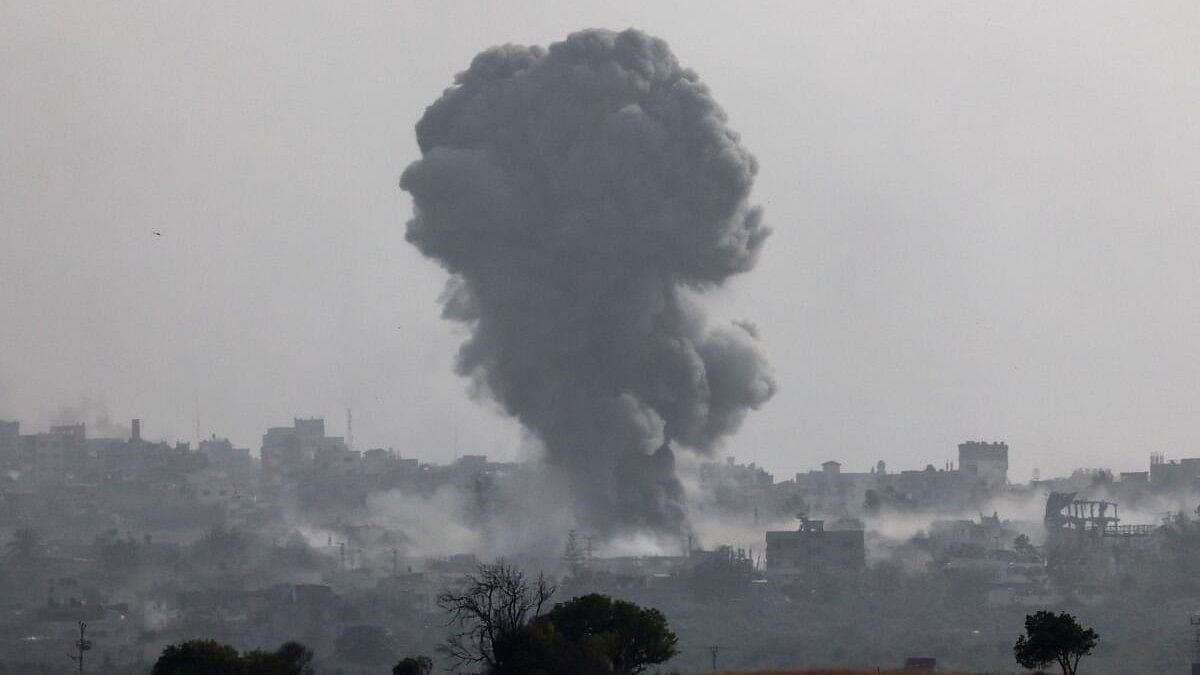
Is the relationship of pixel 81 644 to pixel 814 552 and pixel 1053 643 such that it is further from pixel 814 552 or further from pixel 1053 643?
pixel 814 552

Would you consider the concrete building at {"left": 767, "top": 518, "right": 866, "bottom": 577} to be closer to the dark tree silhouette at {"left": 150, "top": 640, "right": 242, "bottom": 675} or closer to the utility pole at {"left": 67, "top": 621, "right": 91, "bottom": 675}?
the utility pole at {"left": 67, "top": 621, "right": 91, "bottom": 675}

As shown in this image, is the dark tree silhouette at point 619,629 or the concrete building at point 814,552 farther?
the concrete building at point 814,552

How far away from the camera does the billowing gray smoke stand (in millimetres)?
136875

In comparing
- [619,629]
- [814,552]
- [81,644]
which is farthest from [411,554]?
[619,629]

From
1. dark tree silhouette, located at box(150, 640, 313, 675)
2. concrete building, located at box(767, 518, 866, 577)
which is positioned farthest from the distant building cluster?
dark tree silhouette, located at box(150, 640, 313, 675)

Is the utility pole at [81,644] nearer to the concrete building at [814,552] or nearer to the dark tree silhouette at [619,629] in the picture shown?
the dark tree silhouette at [619,629]

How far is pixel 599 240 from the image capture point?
461ft

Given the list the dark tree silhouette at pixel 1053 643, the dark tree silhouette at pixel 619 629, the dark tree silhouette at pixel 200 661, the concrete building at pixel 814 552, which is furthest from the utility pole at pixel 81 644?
the dark tree silhouette at pixel 1053 643

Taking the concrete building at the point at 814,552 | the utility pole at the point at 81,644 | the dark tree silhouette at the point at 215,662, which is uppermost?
the concrete building at the point at 814,552

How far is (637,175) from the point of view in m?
140

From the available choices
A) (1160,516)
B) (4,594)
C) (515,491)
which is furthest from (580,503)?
(1160,516)

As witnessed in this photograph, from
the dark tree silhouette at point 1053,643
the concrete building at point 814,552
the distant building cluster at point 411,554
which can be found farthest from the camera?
the concrete building at point 814,552

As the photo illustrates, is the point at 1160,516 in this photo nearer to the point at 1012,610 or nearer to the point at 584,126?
the point at 1012,610

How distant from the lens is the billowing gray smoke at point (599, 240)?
13688cm
